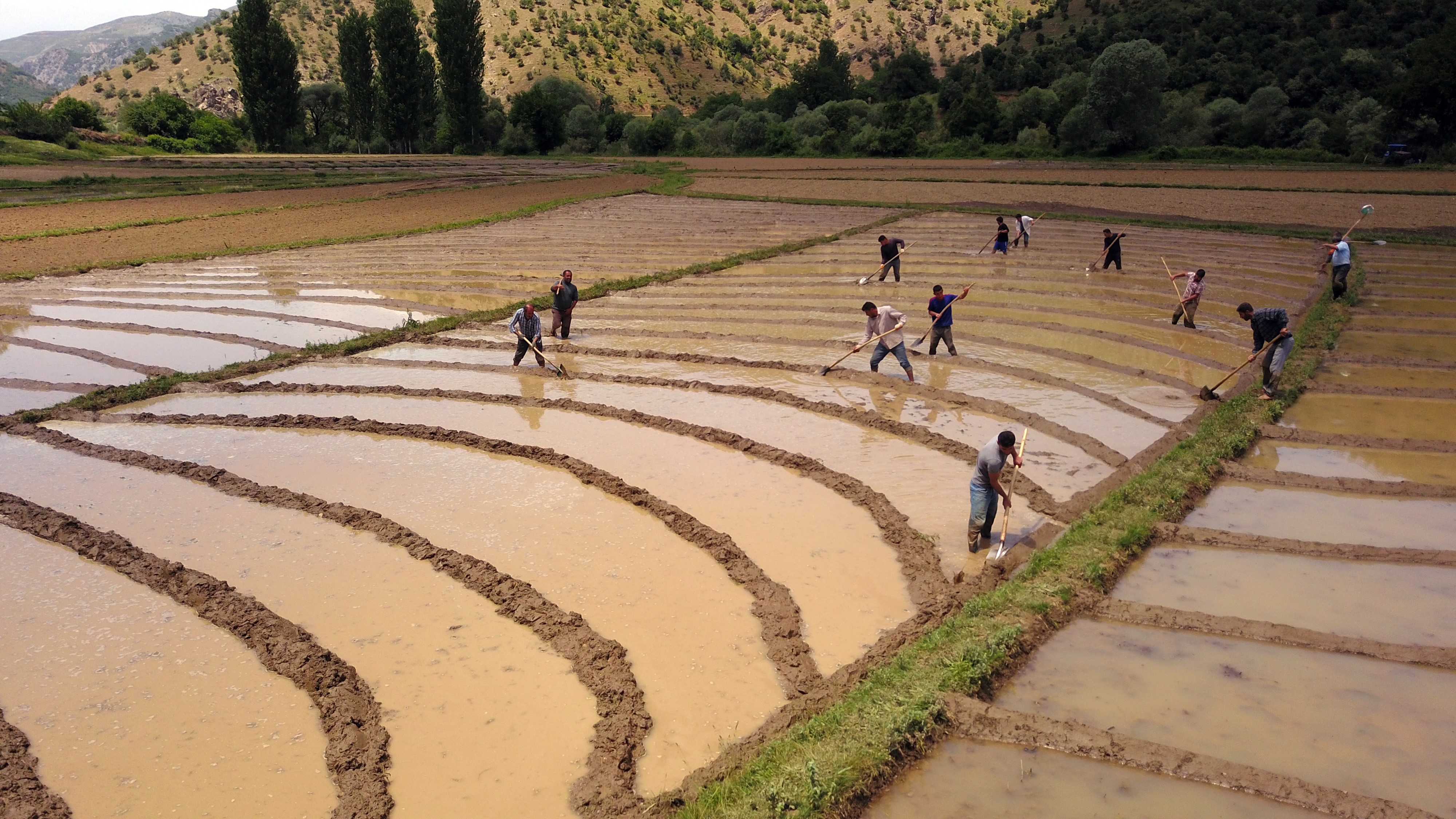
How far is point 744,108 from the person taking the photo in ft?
265

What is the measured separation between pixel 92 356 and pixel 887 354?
13.3 m

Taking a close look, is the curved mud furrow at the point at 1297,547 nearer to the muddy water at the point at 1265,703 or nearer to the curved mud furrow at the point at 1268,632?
the curved mud furrow at the point at 1268,632

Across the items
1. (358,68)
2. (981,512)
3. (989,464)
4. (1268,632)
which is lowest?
(1268,632)

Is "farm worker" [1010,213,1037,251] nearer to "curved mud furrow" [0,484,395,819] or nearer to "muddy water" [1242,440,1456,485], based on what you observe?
"muddy water" [1242,440,1456,485]

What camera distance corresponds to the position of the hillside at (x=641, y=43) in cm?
10450

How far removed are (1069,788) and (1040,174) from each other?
4282 centimetres

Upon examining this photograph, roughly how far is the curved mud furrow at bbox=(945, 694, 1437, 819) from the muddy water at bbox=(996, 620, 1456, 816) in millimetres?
117

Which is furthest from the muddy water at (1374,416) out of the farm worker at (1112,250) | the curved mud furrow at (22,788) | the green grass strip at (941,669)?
the curved mud furrow at (22,788)

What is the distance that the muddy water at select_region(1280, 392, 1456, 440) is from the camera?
1080cm

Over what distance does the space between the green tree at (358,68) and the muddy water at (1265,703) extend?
236ft

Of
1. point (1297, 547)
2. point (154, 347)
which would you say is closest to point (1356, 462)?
point (1297, 547)

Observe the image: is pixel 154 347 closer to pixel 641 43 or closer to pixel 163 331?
pixel 163 331

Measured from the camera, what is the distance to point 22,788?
17.4 ft

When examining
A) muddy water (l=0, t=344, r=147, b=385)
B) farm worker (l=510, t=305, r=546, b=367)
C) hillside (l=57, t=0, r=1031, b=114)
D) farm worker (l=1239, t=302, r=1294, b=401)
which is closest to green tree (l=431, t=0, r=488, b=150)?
hillside (l=57, t=0, r=1031, b=114)
